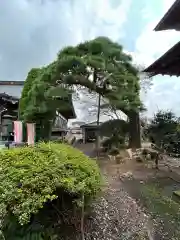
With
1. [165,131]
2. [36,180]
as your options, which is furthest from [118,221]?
[165,131]

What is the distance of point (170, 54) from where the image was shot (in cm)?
605

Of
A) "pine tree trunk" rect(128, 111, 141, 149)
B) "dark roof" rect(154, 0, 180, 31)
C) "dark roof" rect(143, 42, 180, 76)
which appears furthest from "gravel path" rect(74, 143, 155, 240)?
"pine tree trunk" rect(128, 111, 141, 149)

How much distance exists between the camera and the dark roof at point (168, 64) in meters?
5.94

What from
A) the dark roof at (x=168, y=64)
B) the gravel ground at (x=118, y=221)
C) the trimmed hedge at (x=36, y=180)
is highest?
the dark roof at (x=168, y=64)

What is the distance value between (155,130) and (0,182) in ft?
50.2

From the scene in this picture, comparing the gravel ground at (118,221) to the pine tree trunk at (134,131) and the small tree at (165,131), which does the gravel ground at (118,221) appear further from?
the pine tree trunk at (134,131)

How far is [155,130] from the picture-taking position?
1775 cm

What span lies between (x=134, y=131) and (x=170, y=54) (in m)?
11.7

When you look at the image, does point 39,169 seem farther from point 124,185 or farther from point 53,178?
point 124,185

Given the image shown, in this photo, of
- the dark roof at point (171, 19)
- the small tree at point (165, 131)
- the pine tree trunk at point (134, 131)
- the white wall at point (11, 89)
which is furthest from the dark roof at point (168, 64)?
the white wall at point (11, 89)

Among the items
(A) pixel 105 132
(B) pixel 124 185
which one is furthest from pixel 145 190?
(A) pixel 105 132

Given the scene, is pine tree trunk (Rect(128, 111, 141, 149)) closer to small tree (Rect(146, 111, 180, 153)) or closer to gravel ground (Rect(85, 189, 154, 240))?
small tree (Rect(146, 111, 180, 153))

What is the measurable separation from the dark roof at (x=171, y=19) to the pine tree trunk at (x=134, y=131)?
1151cm

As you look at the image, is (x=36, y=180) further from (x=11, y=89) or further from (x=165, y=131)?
(x=11, y=89)
